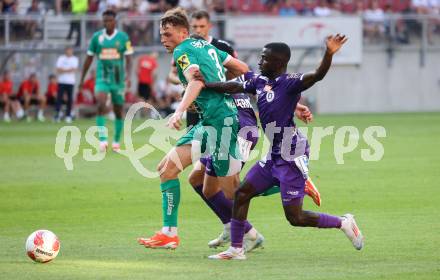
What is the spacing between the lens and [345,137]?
26.7 meters

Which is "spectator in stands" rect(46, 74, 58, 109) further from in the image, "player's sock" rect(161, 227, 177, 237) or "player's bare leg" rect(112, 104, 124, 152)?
"player's sock" rect(161, 227, 177, 237)

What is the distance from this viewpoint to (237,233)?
10.2 meters

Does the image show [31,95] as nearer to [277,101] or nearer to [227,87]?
[227,87]

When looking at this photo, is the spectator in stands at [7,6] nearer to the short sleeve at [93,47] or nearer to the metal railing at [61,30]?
the metal railing at [61,30]

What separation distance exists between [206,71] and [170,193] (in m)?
1.31

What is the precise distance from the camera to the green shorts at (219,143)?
1076 centimetres

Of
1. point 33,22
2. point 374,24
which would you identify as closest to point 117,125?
point 33,22

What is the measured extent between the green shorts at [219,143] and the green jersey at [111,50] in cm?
1169

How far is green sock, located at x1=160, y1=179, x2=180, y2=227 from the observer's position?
10.8 metres

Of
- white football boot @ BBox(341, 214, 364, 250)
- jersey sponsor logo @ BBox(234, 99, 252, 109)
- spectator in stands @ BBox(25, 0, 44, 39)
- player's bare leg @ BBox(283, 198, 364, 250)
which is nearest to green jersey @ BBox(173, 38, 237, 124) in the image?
jersey sponsor logo @ BBox(234, 99, 252, 109)

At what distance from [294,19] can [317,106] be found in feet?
11.2

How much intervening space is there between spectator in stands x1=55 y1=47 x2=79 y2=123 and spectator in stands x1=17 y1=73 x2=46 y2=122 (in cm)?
93

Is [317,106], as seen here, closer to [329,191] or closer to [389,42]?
[389,42]

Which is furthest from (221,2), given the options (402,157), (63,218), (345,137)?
(63,218)
